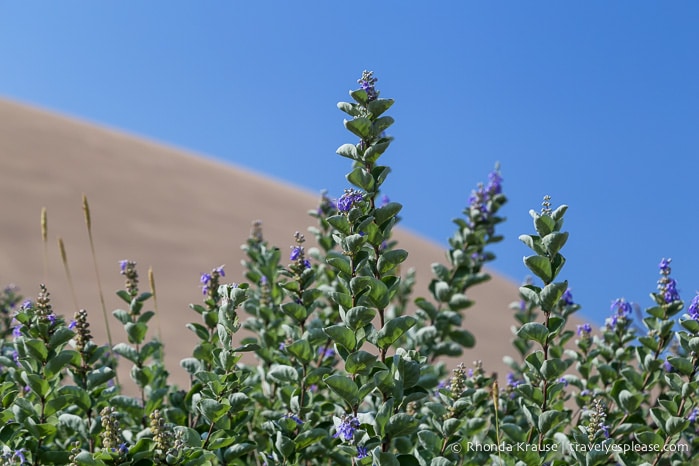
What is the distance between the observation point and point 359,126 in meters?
2.29

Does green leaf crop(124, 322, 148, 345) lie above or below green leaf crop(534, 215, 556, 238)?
below

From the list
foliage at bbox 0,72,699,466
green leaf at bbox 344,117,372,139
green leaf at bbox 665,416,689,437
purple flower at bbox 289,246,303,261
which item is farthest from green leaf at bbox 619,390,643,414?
green leaf at bbox 344,117,372,139

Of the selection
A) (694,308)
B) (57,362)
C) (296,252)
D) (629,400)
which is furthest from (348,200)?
(629,400)

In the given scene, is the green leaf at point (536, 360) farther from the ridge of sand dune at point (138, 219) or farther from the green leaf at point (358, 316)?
the ridge of sand dune at point (138, 219)

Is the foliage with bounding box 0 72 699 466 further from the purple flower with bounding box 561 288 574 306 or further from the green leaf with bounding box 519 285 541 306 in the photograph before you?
the purple flower with bounding box 561 288 574 306

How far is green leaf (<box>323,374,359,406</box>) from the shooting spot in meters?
2.07

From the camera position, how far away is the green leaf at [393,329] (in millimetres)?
2135

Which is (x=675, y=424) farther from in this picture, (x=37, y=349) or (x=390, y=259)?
(x=37, y=349)

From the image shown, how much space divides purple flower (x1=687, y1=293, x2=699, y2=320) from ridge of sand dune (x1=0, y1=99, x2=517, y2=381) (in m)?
9.99

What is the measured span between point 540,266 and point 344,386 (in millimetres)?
631

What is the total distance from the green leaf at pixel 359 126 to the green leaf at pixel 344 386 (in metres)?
0.69

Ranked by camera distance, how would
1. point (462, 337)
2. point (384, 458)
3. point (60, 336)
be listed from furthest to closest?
point (462, 337) < point (60, 336) < point (384, 458)

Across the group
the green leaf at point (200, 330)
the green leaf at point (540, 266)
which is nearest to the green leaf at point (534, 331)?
the green leaf at point (540, 266)

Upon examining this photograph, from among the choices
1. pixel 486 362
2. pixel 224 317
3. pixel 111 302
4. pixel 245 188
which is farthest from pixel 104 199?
pixel 224 317
